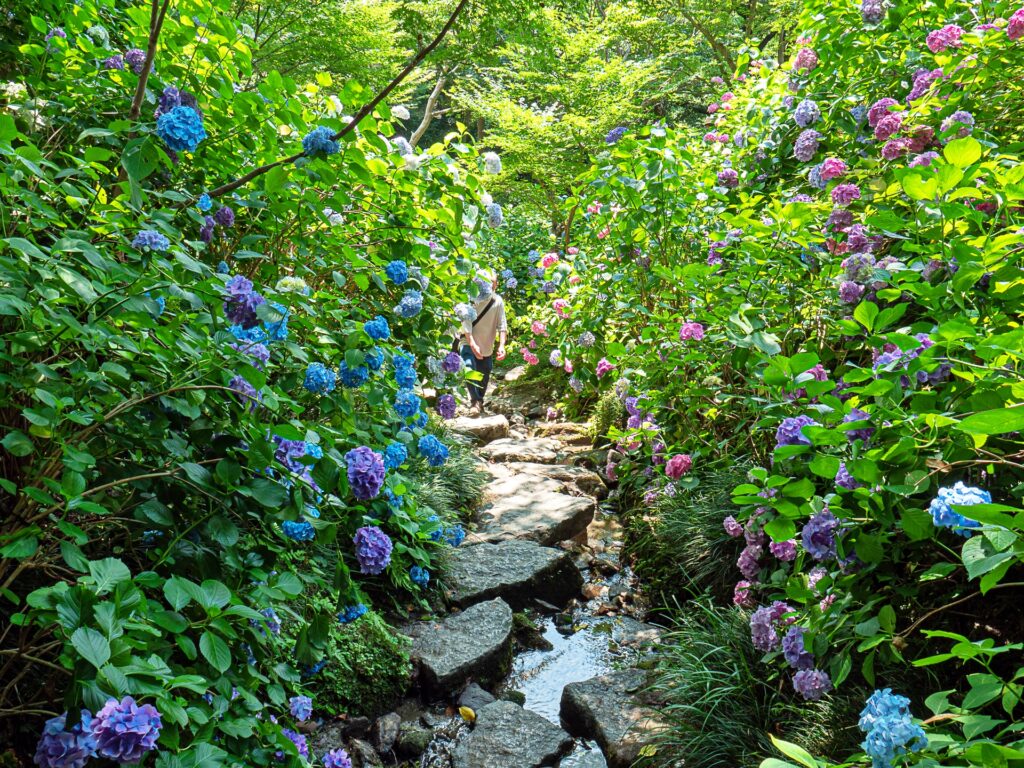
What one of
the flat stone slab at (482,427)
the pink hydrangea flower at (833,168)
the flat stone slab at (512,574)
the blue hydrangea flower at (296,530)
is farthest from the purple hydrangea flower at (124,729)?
the flat stone slab at (482,427)

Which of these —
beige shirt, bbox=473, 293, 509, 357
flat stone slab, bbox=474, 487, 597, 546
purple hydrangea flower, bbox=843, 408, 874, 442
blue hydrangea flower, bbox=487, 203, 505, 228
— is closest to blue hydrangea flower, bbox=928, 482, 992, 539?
purple hydrangea flower, bbox=843, 408, 874, 442

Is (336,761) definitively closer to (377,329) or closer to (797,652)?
(377,329)

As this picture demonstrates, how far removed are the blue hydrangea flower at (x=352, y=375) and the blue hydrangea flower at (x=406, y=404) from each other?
0.32 metres

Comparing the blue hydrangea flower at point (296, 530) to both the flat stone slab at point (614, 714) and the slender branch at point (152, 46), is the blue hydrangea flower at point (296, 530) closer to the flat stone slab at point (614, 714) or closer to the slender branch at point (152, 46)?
the slender branch at point (152, 46)

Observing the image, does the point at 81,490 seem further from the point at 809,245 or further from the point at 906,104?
the point at 906,104

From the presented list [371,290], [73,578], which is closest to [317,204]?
[371,290]

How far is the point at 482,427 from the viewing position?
669 cm

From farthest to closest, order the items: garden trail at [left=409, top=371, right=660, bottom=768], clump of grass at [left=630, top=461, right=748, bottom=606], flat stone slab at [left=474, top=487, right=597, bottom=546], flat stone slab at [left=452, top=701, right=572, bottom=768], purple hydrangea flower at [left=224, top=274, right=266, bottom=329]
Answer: flat stone slab at [left=474, top=487, right=597, bottom=546], clump of grass at [left=630, top=461, right=748, bottom=606], garden trail at [left=409, top=371, right=660, bottom=768], flat stone slab at [left=452, top=701, right=572, bottom=768], purple hydrangea flower at [left=224, top=274, right=266, bottom=329]

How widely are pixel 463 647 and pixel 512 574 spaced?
742 millimetres

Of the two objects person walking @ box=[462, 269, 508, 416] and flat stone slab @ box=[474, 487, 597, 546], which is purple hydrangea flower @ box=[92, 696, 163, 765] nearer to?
flat stone slab @ box=[474, 487, 597, 546]

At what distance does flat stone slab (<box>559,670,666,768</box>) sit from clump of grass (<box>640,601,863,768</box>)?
0.09 meters

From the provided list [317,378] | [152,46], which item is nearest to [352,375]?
[317,378]

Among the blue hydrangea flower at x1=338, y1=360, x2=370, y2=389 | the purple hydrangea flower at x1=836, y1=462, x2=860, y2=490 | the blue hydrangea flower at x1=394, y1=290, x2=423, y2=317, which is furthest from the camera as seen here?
the blue hydrangea flower at x1=394, y1=290, x2=423, y2=317

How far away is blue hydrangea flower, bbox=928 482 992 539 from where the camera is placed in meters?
1.36
